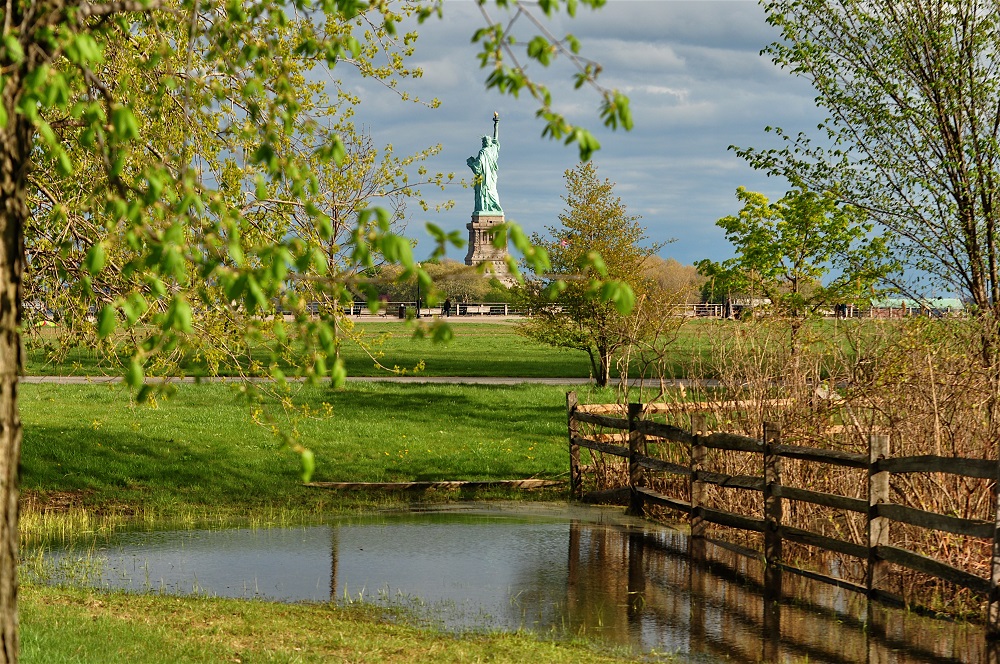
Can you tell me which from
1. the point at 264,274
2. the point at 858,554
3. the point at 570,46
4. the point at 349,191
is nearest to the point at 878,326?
the point at 858,554

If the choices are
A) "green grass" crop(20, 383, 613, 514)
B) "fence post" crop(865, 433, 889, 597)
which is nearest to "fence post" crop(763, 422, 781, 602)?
"fence post" crop(865, 433, 889, 597)

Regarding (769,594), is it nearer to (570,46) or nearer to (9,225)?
(570,46)

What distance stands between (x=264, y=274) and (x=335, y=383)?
82cm

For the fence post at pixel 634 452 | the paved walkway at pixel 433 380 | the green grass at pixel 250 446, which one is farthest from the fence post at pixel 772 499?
the paved walkway at pixel 433 380

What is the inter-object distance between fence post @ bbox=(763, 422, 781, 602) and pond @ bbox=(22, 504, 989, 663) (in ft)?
0.87

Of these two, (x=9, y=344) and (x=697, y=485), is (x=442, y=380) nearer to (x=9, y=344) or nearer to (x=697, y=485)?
(x=697, y=485)

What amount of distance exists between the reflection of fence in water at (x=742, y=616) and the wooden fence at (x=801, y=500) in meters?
0.29

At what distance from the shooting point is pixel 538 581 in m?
12.3

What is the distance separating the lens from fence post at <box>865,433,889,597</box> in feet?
36.0

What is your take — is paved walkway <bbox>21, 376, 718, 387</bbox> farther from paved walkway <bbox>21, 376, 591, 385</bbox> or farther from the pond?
the pond

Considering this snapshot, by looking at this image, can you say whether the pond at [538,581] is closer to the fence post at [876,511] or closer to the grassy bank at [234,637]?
the fence post at [876,511]

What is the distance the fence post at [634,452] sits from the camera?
16719mm

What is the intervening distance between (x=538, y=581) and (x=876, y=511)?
3706mm

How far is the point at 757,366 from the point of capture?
562 inches
